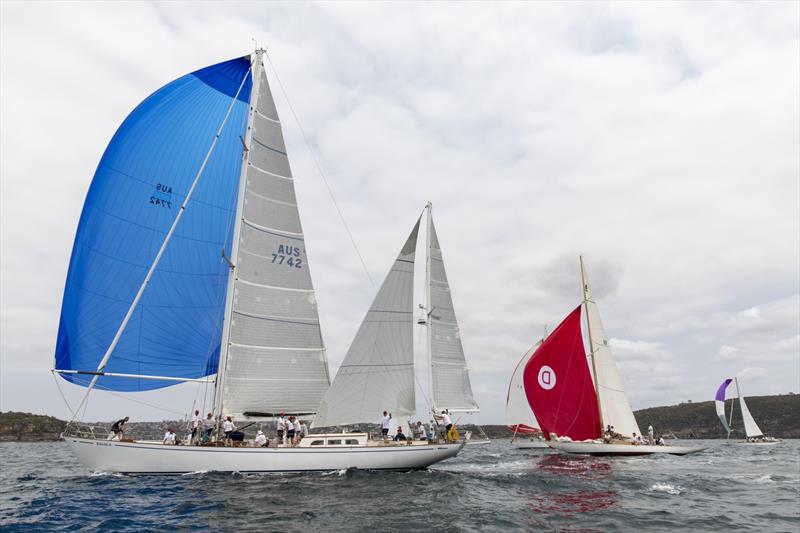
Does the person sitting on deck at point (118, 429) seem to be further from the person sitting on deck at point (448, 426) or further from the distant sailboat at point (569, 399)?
the distant sailboat at point (569, 399)

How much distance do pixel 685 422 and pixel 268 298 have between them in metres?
115

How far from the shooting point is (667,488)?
20359 millimetres

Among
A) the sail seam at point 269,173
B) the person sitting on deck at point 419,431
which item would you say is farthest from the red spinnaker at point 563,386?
the sail seam at point 269,173

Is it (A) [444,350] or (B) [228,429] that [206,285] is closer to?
(B) [228,429]

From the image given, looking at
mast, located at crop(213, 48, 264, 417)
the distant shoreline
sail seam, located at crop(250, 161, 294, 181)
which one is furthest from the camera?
the distant shoreline

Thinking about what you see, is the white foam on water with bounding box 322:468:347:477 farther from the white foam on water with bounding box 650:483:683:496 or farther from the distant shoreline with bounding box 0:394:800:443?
the distant shoreline with bounding box 0:394:800:443

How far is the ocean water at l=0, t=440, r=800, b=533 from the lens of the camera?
13516 mm

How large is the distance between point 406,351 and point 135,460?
12414mm

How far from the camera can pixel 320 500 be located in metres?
16.2

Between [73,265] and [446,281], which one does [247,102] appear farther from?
[446,281]

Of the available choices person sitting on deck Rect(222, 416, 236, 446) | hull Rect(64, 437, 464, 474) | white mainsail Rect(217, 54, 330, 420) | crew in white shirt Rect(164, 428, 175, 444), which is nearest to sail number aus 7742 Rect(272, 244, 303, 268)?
white mainsail Rect(217, 54, 330, 420)

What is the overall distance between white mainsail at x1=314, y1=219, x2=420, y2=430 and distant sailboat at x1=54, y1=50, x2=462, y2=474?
23cm

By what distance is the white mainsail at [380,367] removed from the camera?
23.1 meters

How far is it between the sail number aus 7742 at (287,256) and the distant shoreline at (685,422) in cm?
6998
